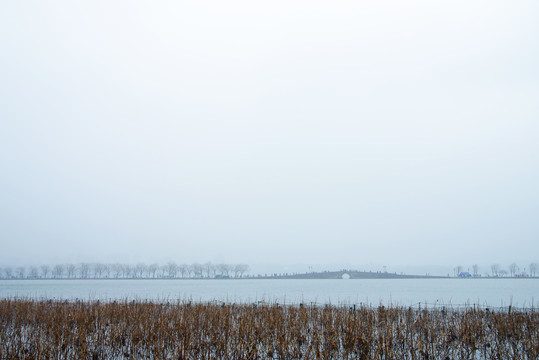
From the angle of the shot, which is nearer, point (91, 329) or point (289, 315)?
point (91, 329)

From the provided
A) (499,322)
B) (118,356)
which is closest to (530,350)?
(499,322)

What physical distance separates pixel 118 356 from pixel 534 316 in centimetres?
1482

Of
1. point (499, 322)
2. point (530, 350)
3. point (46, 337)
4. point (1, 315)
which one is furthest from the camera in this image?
point (1, 315)

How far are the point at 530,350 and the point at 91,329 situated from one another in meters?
13.0

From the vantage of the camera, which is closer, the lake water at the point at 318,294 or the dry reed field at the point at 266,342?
the dry reed field at the point at 266,342

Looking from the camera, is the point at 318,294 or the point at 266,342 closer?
the point at 266,342

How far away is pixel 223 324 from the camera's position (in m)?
14.0

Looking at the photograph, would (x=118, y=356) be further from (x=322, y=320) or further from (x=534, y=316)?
(x=534, y=316)

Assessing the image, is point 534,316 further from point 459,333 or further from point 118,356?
point 118,356

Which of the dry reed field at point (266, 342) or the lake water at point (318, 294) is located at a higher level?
the dry reed field at point (266, 342)

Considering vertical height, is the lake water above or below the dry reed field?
below

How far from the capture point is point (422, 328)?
14.4 meters

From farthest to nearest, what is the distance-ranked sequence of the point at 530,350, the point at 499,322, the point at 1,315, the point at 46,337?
the point at 1,315
the point at 499,322
the point at 46,337
the point at 530,350

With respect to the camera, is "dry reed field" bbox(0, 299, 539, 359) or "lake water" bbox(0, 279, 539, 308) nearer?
"dry reed field" bbox(0, 299, 539, 359)
